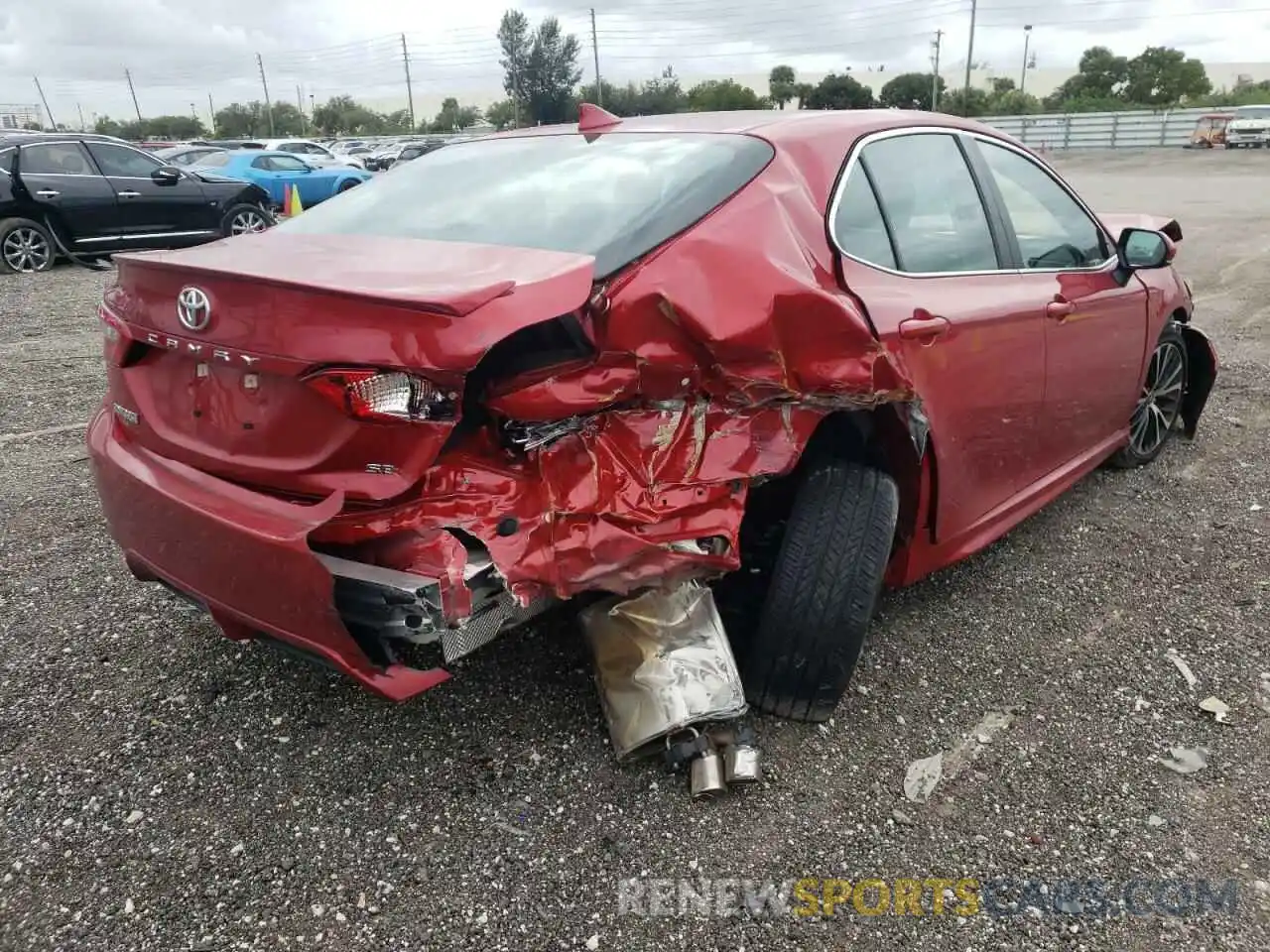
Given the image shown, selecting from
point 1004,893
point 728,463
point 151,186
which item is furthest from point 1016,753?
point 151,186

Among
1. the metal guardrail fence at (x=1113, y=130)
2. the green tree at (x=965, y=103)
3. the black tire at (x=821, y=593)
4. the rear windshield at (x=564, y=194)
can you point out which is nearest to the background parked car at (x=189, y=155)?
the rear windshield at (x=564, y=194)

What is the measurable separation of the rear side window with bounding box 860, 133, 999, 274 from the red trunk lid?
1.13 m

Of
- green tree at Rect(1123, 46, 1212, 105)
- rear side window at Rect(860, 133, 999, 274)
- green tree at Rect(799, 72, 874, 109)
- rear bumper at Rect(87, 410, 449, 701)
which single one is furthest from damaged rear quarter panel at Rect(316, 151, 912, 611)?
green tree at Rect(1123, 46, 1212, 105)

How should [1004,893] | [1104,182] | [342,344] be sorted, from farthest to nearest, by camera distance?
[1104,182] → [1004,893] → [342,344]

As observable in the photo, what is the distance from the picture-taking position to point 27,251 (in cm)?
1044

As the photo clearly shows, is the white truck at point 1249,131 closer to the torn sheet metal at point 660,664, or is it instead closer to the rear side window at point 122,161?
the rear side window at point 122,161

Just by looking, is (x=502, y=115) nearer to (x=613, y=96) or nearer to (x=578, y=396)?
(x=613, y=96)

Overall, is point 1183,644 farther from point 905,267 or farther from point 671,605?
point 671,605

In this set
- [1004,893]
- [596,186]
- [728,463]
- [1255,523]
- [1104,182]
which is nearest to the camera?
[1004,893]

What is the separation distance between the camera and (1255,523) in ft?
13.1

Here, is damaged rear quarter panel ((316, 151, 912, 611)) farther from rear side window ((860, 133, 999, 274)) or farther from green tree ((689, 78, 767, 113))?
green tree ((689, 78, 767, 113))

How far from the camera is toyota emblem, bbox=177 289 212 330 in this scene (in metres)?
2.20

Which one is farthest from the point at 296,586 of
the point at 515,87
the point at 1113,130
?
the point at 515,87

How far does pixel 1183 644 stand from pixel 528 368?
2348 millimetres
